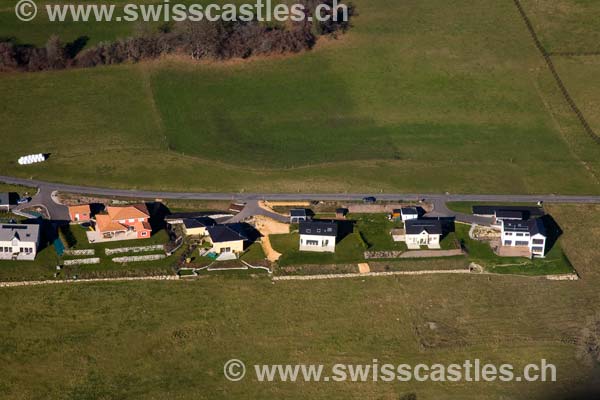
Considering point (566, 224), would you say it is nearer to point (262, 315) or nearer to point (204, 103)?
point (262, 315)

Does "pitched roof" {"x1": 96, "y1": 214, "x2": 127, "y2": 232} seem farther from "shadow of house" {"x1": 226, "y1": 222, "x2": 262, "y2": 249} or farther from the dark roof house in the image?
the dark roof house

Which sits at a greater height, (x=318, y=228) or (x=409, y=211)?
(x=409, y=211)

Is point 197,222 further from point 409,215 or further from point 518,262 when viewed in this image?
point 518,262

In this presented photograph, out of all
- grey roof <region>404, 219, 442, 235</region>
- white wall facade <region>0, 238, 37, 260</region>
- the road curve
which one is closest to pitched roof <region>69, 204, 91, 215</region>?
the road curve

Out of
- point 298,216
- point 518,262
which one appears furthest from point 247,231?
point 518,262

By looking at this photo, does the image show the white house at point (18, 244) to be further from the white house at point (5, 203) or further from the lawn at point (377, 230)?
the lawn at point (377, 230)

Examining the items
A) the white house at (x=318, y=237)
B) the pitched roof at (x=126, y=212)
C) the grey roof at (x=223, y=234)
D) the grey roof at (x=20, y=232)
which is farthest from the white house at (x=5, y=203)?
the white house at (x=318, y=237)
